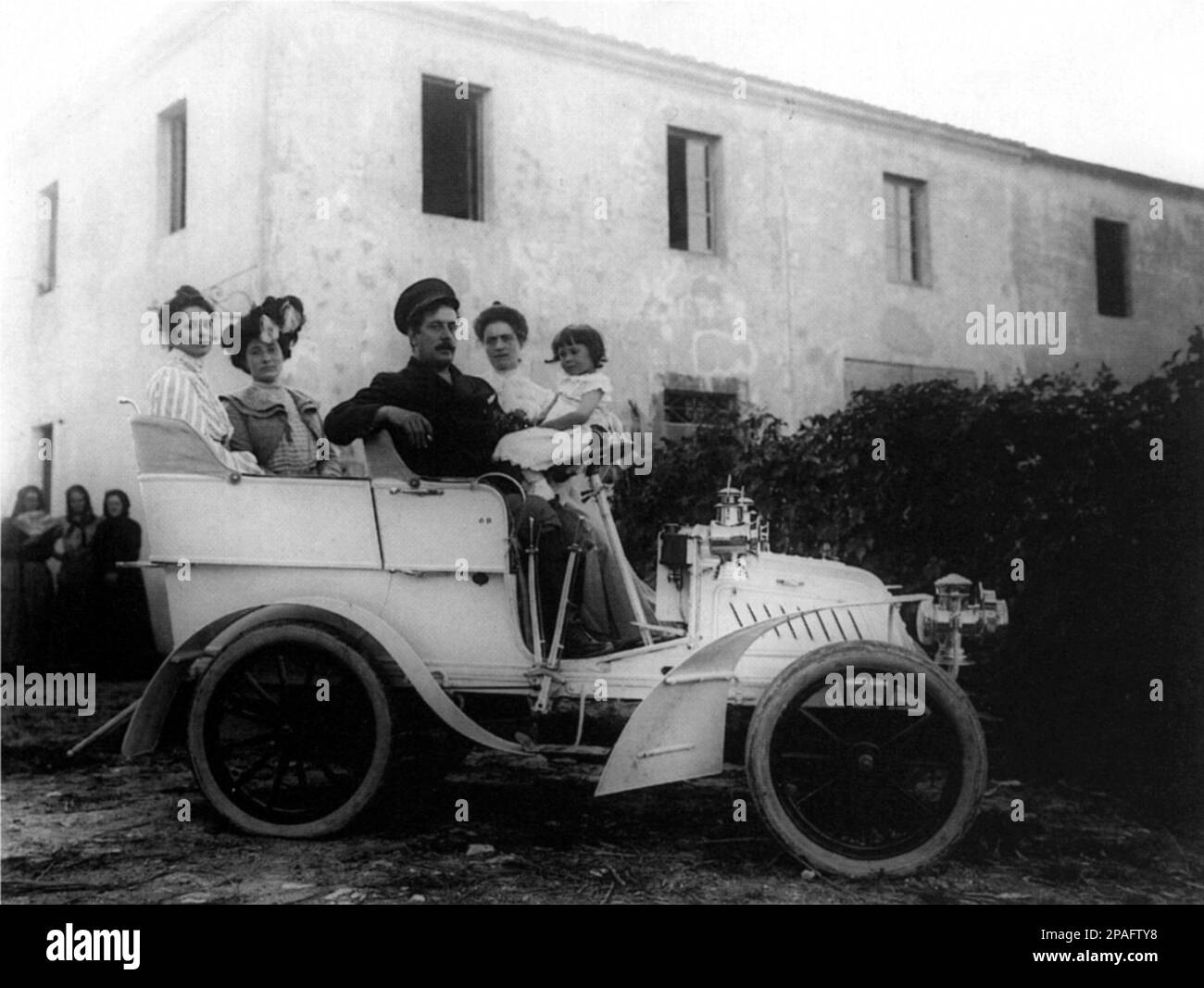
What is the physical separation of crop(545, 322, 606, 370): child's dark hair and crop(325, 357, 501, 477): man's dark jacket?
257 millimetres

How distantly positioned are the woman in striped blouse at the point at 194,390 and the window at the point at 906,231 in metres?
2.24

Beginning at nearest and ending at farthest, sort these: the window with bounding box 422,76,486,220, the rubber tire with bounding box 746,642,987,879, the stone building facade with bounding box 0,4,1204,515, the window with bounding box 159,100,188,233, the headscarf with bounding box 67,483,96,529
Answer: the rubber tire with bounding box 746,642,987,879 → the stone building facade with bounding box 0,4,1204,515 → the window with bounding box 422,76,486,220 → the window with bounding box 159,100,188,233 → the headscarf with bounding box 67,483,96,529

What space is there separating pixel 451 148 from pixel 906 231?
5.28 ft

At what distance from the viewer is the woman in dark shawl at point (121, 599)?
10.9ft

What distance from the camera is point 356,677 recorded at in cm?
269

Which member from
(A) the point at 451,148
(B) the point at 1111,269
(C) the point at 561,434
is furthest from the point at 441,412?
(B) the point at 1111,269

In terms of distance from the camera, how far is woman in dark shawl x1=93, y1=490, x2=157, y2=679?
332 cm

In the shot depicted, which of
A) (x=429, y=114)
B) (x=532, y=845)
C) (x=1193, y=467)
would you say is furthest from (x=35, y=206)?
(x=1193, y=467)

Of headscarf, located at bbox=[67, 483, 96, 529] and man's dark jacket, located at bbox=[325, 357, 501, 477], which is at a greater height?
man's dark jacket, located at bbox=[325, 357, 501, 477]

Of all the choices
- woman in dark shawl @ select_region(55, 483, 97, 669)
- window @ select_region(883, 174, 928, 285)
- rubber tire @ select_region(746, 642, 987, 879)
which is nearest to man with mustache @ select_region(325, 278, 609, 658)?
rubber tire @ select_region(746, 642, 987, 879)

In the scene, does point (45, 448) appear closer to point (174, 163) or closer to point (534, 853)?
point (174, 163)

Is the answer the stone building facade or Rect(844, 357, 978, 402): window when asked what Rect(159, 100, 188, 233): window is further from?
Rect(844, 357, 978, 402): window

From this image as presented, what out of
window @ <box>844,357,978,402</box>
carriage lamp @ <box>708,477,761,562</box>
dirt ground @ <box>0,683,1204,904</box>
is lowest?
dirt ground @ <box>0,683,1204,904</box>

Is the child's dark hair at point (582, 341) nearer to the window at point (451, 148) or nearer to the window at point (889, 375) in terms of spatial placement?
the window at point (451, 148)
